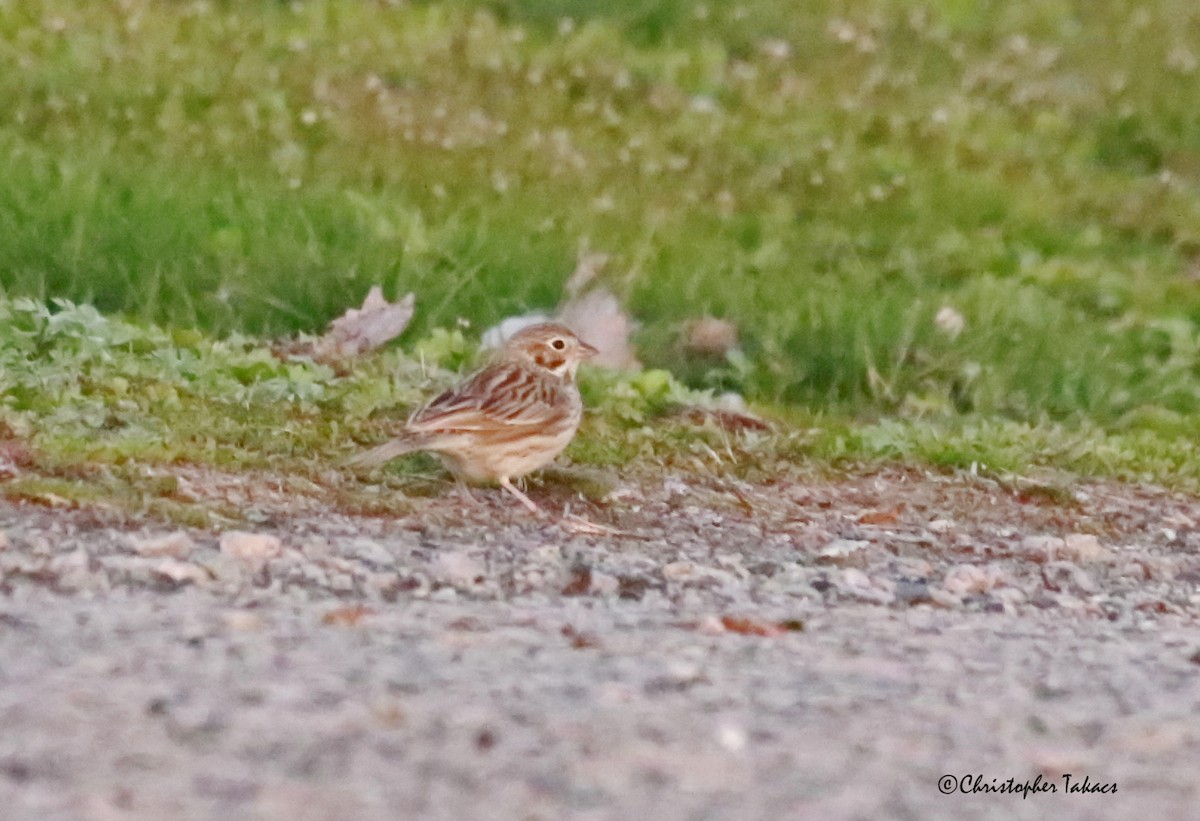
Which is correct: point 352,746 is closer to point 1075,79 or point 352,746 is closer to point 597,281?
point 597,281

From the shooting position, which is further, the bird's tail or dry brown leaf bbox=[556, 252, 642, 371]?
Result: dry brown leaf bbox=[556, 252, 642, 371]

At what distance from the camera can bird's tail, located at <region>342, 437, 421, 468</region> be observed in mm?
8234

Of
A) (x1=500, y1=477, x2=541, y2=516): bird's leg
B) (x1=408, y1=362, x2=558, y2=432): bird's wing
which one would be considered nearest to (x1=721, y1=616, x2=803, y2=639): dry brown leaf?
(x1=500, y1=477, x2=541, y2=516): bird's leg

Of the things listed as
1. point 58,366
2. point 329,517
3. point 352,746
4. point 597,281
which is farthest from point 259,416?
point 352,746

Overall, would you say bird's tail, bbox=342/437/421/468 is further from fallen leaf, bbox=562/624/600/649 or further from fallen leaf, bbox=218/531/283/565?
fallen leaf, bbox=562/624/600/649

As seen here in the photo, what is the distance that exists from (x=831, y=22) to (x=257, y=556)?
1447 cm

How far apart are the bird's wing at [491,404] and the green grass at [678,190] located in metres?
0.63

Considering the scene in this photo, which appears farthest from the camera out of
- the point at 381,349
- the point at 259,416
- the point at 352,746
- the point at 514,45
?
the point at 514,45

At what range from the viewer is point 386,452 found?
823cm

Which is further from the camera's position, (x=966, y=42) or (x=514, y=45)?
(x=966, y=42)

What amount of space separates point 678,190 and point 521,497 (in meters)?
7.29

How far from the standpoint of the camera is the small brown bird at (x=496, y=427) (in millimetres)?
8414

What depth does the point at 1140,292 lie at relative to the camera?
14.3m

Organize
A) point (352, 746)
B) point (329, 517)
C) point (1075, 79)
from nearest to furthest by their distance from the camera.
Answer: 1. point (352, 746)
2. point (329, 517)
3. point (1075, 79)
